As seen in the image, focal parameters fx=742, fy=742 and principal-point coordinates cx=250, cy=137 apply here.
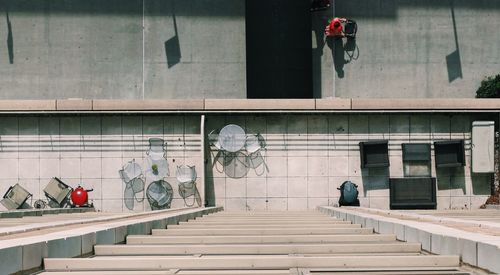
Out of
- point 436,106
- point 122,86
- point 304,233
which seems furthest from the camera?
point 122,86

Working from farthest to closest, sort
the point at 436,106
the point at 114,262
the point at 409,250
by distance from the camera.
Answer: the point at 436,106, the point at 409,250, the point at 114,262

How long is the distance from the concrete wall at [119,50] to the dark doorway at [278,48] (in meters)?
2.19

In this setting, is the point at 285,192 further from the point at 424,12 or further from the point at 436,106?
the point at 424,12

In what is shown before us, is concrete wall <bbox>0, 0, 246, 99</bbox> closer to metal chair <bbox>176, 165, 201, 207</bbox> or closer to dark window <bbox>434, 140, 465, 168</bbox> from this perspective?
metal chair <bbox>176, 165, 201, 207</bbox>

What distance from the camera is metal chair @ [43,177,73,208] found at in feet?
92.2

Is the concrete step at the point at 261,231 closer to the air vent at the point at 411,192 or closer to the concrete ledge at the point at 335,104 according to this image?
the concrete ledge at the point at 335,104

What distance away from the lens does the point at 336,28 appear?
32500mm

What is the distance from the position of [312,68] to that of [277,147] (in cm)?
659

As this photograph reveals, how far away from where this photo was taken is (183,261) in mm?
7770

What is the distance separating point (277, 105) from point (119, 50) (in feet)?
27.0

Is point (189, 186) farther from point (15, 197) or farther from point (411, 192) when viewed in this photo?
point (411, 192)

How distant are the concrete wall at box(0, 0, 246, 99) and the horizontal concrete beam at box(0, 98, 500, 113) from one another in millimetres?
4160

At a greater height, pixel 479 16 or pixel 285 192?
pixel 479 16

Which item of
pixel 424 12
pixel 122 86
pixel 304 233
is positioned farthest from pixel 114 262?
pixel 424 12
